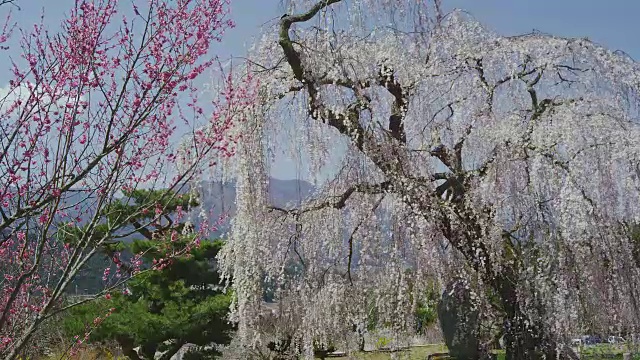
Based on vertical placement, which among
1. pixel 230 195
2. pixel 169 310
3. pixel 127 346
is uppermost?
pixel 230 195

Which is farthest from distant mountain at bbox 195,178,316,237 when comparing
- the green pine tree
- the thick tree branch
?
the green pine tree

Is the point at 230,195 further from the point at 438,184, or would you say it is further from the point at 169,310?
the point at 169,310

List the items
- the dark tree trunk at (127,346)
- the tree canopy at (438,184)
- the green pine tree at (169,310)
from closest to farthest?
the tree canopy at (438,184)
the green pine tree at (169,310)
the dark tree trunk at (127,346)

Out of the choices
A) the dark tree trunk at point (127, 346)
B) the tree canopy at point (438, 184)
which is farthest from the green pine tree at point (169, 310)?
the tree canopy at point (438, 184)

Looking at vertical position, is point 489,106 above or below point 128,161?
above

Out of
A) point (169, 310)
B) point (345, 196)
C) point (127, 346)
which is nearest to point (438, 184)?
point (345, 196)

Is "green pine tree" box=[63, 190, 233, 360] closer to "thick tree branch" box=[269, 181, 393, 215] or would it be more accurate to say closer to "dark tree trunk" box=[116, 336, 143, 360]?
"dark tree trunk" box=[116, 336, 143, 360]

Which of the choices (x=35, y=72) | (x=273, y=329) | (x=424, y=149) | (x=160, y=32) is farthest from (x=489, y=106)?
(x=35, y=72)

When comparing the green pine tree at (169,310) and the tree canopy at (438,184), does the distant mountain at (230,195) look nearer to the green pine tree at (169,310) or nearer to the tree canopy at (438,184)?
the tree canopy at (438,184)

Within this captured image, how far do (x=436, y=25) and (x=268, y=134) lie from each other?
1716 mm

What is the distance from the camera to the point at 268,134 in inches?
200

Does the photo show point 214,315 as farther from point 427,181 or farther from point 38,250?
point 38,250

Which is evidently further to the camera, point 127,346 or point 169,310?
point 127,346

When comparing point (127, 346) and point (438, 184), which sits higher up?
point (438, 184)
